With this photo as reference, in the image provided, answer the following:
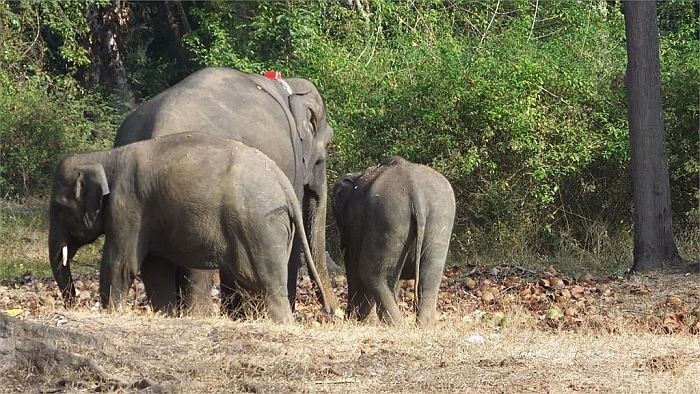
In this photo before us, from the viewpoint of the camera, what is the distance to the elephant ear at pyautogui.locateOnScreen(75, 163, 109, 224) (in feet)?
33.9

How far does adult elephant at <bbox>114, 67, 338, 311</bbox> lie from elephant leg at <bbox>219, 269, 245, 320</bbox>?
26 mm

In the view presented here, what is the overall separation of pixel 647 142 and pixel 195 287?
6584 mm

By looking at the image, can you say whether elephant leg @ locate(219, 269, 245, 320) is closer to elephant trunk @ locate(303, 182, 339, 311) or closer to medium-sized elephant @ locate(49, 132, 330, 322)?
medium-sized elephant @ locate(49, 132, 330, 322)

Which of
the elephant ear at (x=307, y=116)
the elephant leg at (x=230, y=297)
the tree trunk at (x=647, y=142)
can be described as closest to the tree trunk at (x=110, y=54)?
the tree trunk at (x=647, y=142)

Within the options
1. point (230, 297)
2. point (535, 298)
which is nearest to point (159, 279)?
point (230, 297)

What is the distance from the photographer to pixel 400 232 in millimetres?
11188

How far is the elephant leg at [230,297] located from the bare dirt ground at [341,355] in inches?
24.9

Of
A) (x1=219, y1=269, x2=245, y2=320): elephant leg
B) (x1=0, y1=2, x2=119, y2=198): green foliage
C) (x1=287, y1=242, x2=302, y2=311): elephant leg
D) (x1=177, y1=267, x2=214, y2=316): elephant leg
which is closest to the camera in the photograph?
(x1=219, y1=269, x2=245, y2=320): elephant leg

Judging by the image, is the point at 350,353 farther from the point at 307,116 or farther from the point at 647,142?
the point at 647,142

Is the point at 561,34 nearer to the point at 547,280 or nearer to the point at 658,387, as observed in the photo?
the point at 547,280

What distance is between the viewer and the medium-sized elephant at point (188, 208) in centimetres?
1025

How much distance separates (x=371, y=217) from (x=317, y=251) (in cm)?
194

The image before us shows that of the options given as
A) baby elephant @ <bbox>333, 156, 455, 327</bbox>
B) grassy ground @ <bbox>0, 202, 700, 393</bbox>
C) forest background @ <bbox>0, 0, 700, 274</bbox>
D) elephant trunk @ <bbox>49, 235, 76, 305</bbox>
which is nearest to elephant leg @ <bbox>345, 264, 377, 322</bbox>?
baby elephant @ <bbox>333, 156, 455, 327</bbox>

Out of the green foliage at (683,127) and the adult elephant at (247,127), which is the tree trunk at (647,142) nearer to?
the green foliage at (683,127)
